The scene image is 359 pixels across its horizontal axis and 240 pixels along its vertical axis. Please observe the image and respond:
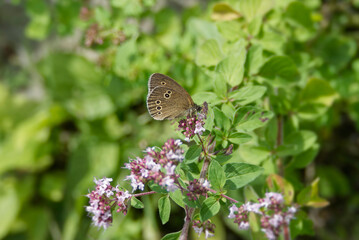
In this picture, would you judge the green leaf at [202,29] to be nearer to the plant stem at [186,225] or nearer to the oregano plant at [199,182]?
the oregano plant at [199,182]

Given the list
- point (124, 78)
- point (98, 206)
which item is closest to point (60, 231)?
point (124, 78)

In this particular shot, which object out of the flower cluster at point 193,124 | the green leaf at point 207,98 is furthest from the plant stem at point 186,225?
the green leaf at point 207,98

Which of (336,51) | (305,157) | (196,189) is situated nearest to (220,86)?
(196,189)

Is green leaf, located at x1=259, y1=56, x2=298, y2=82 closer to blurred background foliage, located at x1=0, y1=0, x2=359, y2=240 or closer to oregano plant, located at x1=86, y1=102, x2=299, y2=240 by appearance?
blurred background foliage, located at x1=0, y1=0, x2=359, y2=240

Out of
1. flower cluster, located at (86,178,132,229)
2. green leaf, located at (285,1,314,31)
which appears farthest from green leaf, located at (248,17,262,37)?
flower cluster, located at (86,178,132,229)

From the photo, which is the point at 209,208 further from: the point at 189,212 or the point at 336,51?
the point at 336,51

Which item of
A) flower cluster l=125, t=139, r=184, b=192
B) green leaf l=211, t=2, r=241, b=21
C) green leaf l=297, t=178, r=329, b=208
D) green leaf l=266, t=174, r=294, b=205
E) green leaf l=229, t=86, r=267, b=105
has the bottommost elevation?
green leaf l=297, t=178, r=329, b=208
